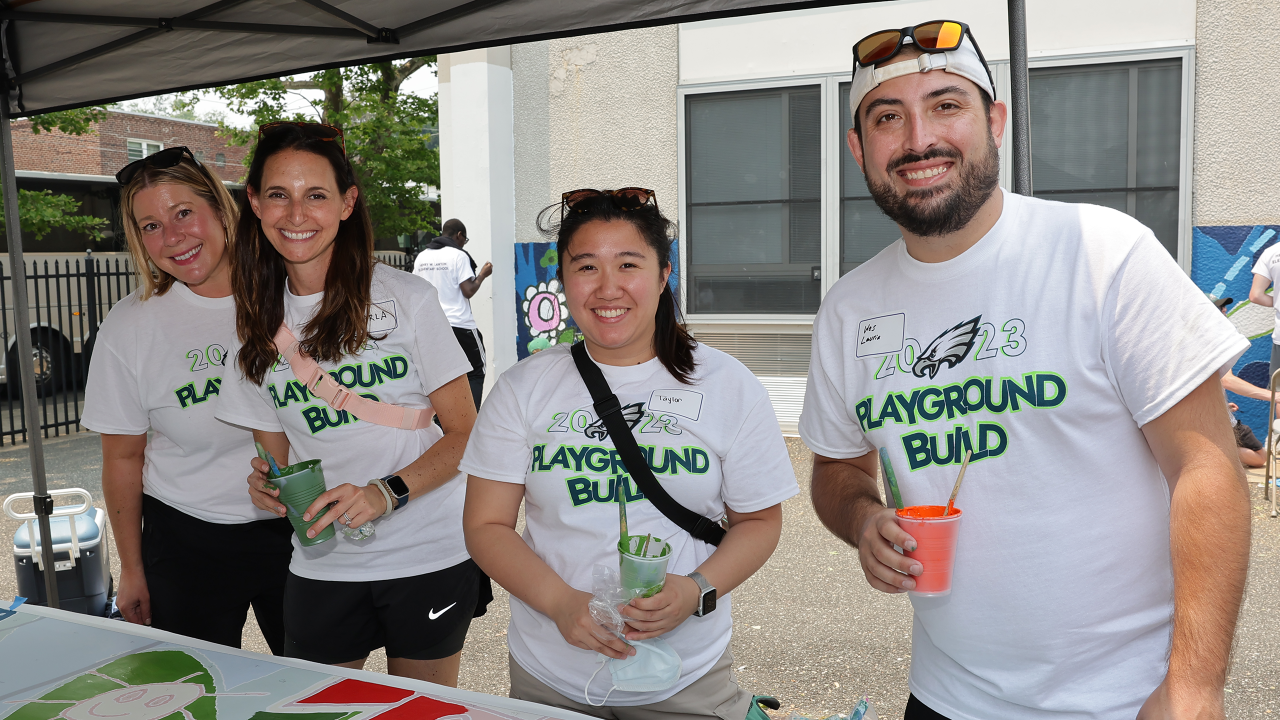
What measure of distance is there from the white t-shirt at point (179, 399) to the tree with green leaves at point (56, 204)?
1171 cm

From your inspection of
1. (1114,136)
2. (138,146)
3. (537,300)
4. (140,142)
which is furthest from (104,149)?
(1114,136)

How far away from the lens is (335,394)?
2.44 meters

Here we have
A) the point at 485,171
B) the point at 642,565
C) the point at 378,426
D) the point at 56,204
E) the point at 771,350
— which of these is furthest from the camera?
the point at 56,204

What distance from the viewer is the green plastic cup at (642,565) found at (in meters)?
1.75

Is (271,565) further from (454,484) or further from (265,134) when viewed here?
(265,134)

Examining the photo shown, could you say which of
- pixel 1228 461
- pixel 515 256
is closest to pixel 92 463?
pixel 515 256

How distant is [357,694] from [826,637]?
303cm

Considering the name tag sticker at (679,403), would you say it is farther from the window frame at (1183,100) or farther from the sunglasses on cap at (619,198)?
the window frame at (1183,100)

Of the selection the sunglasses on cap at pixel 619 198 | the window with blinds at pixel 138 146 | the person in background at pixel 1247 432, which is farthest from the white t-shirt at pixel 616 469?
the window with blinds at pixel 138 146

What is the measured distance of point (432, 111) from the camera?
17.9 metres

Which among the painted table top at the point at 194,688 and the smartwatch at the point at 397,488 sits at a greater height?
the smartwatch at the point at 397,488

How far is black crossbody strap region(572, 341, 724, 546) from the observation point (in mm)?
1967

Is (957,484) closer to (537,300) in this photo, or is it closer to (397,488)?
(397,488)

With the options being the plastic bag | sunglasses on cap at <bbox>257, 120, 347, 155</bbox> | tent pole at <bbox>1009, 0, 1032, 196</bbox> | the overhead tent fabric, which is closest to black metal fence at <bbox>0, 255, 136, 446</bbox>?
the overhead tent fabric
